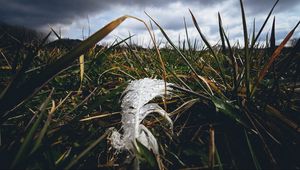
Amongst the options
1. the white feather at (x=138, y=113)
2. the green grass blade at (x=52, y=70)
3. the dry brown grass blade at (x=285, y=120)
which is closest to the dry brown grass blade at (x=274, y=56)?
the dry brown grass blade at (x=285, y=120)

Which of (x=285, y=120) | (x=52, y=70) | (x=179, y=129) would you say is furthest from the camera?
(x=179, y=129)

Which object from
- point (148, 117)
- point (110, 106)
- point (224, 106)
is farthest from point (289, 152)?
point (110, 106)

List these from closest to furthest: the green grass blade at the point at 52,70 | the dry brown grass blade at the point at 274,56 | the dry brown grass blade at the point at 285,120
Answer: the green grass blade at the point at 52,70, the dry brown grass blade at the point at 285,120, the dry brown grass blade at the point at 274,56

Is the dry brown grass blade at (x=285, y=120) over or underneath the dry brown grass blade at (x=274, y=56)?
underneath

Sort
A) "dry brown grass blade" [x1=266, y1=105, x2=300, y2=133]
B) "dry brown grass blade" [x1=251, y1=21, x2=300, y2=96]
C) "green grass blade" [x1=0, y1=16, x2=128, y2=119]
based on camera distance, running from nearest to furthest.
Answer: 1. "green grass blade" [x1=0, y1=16, x2=128, y2=119]
2. "dry brown grass blade" [x1=266, y1=105, x2=300, y2=133]
3. "dry brown grass blade" [x1=251, y1=21, x2=300, y2=96]

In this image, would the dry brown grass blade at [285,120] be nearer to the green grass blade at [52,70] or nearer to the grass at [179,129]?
the grass at [179,129]

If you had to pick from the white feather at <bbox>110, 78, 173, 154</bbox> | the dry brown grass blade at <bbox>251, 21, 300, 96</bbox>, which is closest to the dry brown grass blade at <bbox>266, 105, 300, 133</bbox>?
the dry brown grass blade at <bbox>251, 21, 300, 96</bbox>

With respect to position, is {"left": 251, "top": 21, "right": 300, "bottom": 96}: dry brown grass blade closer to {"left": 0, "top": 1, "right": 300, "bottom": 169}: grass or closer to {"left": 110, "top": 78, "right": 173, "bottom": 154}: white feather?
{"left": 0, "top": 1, "right": 300, "bottom": 169}: grass

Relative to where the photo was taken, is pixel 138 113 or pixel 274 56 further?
pixel 274 56

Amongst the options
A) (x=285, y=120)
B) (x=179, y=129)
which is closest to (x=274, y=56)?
(x=285, y=120)

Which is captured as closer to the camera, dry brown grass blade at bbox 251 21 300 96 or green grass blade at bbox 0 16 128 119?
green grass blade at bbox 0 16 128 119

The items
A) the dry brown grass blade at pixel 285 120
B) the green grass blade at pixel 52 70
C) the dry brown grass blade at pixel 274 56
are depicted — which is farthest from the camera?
the dry brown grass blade at pixel 274 56

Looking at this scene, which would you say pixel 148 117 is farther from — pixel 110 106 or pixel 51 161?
pixel 51 161

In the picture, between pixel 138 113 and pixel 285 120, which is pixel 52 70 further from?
pixel 285 120
